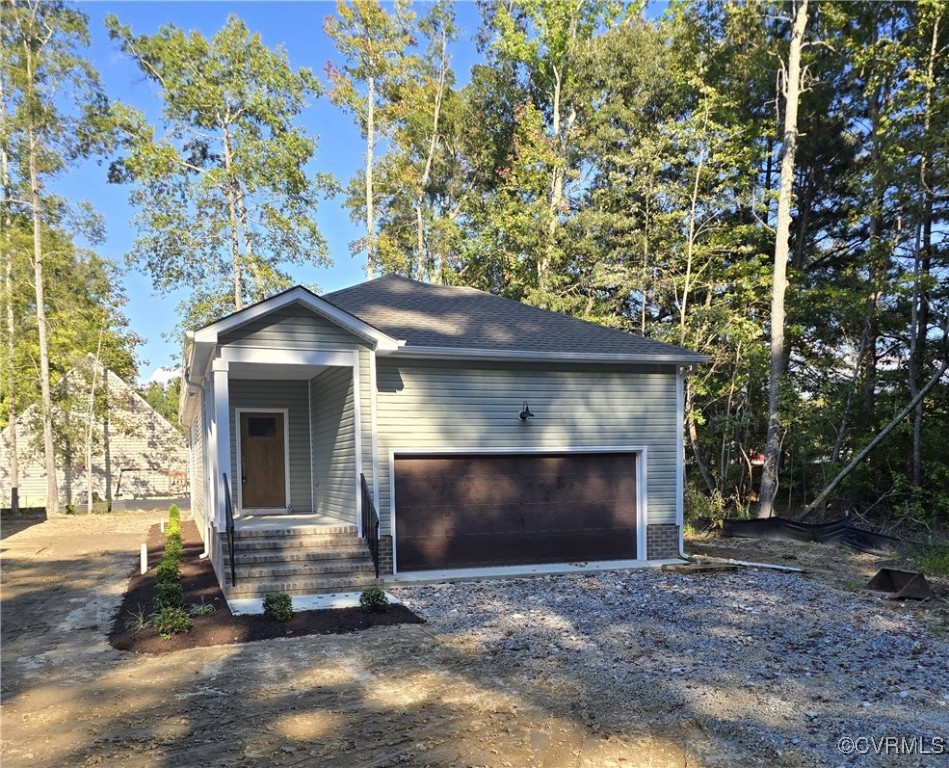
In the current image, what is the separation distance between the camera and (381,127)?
24.2m

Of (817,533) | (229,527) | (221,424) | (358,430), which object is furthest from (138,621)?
(817,533)

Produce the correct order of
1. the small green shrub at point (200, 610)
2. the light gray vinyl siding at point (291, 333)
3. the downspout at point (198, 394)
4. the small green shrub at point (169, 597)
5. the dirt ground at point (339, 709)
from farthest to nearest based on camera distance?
the downspout at point (198, 394), the light gray vinyl siding at point (291, 333), the small green shrub at point (200, 610), the small green shrub at point (169, 597), the dirt ground at point (339, 709)

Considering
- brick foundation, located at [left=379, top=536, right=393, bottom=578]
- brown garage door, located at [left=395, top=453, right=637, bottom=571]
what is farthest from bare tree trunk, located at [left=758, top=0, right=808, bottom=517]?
brick foundation, located at [left=379, top=536, right=393, bottom=578]

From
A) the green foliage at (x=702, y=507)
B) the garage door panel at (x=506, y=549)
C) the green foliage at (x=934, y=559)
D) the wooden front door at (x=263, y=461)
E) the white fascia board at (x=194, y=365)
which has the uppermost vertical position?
the white fascia board at (x=194, y=365)

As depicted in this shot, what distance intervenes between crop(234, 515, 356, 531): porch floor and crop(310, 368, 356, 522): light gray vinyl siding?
→ 0.50ft

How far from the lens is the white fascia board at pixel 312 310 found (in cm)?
823

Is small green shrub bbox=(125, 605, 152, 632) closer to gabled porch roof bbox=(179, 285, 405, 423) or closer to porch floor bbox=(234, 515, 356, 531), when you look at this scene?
A: porch floor bbox=(234, 515, 356, 531)

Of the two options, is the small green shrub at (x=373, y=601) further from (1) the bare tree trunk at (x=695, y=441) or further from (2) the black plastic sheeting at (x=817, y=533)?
(1) the bare tree trunk at (x=695, y=441)

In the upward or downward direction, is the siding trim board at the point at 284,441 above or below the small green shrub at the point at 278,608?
above

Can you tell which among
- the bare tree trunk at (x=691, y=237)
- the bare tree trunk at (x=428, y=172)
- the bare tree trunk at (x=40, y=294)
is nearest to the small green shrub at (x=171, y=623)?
the bare tree trunk at (x=691, y=237)

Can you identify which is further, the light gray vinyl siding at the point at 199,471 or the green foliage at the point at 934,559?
the light gray vinyl siding at the point at 199,471

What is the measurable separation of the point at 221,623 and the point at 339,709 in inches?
108

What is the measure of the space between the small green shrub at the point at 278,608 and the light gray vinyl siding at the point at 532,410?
2.40 m

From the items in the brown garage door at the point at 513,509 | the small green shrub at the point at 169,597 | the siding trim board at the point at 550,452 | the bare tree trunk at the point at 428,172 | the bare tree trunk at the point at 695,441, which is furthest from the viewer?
the bare tree trunk at the point at 428,172
